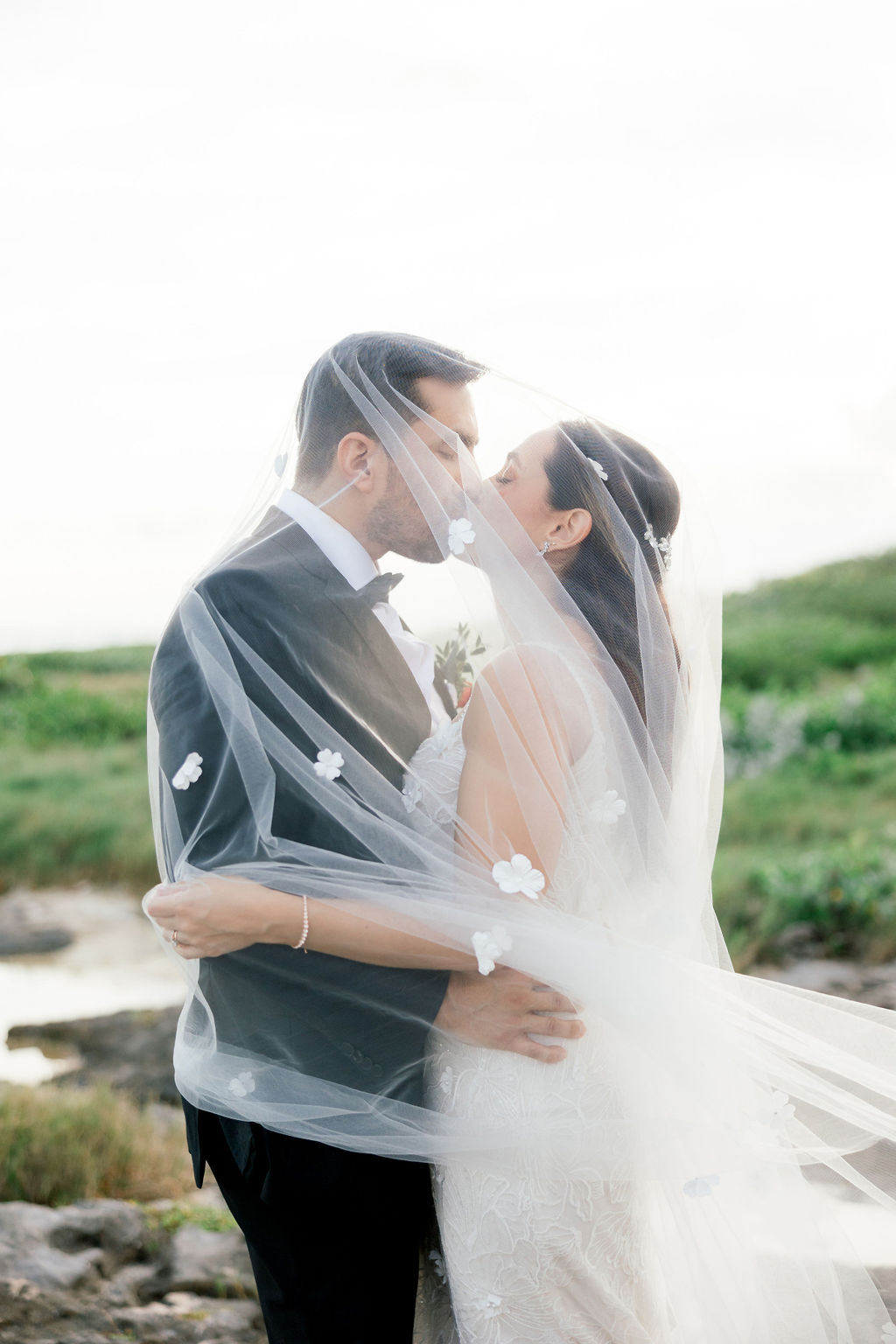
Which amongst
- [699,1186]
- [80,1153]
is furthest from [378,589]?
[80,1153]

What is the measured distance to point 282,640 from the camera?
2.01 metres

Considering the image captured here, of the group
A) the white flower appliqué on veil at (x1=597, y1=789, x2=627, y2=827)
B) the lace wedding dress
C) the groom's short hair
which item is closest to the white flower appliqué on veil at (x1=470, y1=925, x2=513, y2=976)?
the lace wedding dress

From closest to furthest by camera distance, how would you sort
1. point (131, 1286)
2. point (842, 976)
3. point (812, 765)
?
point (131, 1286), point (842, 976), point (812, 765)

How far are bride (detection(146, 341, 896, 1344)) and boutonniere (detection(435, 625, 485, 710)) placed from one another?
0.31 ft

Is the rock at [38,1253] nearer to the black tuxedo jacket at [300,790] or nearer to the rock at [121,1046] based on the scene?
the rock at [121,1046]

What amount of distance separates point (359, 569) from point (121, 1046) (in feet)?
13.6

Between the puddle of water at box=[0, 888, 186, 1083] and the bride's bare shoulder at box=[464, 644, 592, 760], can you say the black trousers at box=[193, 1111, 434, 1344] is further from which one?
the puddle of water at box=[0, 888, 186, 1083]

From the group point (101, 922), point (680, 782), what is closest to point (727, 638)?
point (101, 922)

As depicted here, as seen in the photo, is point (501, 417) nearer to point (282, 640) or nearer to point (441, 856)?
point (282, 640)

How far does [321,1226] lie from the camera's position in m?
2.00

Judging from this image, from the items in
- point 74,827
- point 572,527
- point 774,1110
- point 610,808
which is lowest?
point 74,827

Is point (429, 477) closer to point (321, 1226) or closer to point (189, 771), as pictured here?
point (189, 771)

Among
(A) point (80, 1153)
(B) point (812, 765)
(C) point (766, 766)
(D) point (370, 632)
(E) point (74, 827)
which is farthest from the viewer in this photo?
(C) point (766, 766)

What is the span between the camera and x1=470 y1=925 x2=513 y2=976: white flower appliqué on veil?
1.89m
